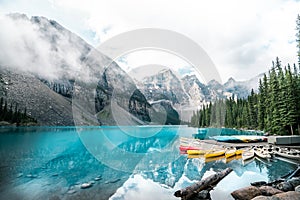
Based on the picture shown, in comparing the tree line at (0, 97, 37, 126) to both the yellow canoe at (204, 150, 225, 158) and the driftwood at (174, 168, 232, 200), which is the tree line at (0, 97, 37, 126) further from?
the driftwood at (174, 168, 232, 200)

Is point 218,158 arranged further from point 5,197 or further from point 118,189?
point 5,197

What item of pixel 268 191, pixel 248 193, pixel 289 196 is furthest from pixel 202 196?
pixel 289 196

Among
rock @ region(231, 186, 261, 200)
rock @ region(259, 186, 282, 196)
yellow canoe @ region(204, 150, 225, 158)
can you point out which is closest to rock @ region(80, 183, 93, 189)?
rock @ region(231, 186, 261, 200)

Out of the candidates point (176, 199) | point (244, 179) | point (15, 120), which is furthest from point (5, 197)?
point (15, 120)

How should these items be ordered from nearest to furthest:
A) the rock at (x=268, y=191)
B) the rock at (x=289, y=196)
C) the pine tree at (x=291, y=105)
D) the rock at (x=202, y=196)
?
the rock at (x=289, y=196) < the rock at (x=268, y=191) < the rock at (x=202, y=196) < the pine tree at (x=291, y=105)

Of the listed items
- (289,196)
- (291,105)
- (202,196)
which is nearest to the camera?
(289,196)

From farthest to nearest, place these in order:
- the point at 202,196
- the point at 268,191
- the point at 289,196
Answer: the point at 202,196, the point at 268,191, the point at 289,196

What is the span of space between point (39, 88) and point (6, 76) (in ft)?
70.1

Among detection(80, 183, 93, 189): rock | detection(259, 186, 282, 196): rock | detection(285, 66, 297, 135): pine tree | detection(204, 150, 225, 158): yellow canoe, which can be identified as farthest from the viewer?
detection(285, 66, 297, 135): pine tree

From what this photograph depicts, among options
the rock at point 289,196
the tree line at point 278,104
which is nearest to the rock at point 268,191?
the rock at point 289,196

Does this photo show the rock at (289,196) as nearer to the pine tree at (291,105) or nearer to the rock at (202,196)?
the rock at (202,196)

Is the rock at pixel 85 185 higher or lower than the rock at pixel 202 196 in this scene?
lower

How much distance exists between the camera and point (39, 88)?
482 ft

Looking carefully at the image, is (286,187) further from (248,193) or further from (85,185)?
(85,185)
